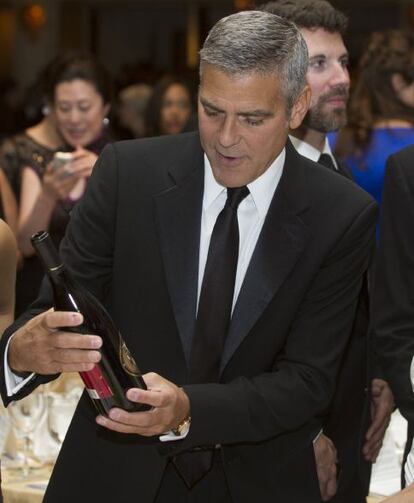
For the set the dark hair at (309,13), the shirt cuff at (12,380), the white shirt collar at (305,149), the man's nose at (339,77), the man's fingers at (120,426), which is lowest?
the shirt cuff at (12,380)

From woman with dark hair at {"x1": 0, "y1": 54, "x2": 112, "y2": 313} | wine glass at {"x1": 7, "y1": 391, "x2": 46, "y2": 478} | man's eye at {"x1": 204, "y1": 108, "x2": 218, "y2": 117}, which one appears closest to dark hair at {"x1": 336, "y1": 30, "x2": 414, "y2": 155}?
woman with dark hair at {"x1": 0, "y1": 54, "x2": 112, "y2": 313}

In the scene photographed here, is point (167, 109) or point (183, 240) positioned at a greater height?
point (183, 240)

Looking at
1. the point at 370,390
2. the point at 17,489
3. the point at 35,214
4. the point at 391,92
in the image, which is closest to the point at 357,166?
the point at 391,92

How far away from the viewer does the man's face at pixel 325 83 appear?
9.97ft

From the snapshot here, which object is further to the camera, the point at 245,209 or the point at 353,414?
the point at 353,414

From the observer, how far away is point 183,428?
210 centimetres

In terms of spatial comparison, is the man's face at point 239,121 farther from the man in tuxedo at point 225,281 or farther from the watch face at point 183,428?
the watch face at point 183,428

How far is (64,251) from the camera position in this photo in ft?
7.41

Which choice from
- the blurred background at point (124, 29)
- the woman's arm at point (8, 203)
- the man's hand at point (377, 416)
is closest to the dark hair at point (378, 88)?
the woman's arm at point (8, 203)

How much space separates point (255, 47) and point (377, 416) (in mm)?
1105

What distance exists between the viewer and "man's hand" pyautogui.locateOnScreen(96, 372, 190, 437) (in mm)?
1894

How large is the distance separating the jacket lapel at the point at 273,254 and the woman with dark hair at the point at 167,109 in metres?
4.51

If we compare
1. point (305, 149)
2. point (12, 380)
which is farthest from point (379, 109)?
point (12, 380)

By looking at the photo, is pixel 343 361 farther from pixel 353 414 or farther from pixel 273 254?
pixel 273 254
